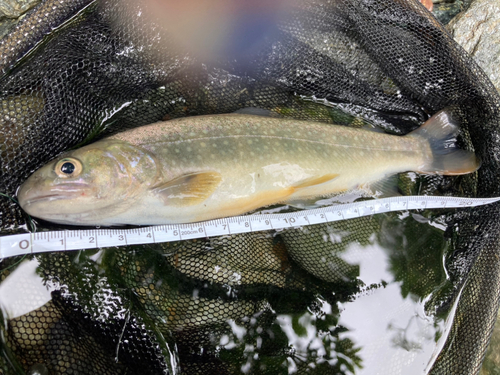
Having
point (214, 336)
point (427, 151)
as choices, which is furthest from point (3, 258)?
point (427, 151)

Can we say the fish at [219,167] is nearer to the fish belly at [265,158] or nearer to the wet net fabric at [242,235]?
the fish belly at [265,158]

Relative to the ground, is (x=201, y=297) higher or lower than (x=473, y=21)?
lower

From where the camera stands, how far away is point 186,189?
2812 millimetres

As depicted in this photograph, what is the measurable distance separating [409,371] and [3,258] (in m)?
3.58

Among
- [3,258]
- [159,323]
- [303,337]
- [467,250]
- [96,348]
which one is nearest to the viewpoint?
[3,258]

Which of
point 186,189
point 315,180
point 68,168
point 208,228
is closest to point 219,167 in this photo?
point 186,189

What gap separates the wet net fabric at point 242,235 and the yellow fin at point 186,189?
0.47 metres

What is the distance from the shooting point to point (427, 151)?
→ 3449 mm

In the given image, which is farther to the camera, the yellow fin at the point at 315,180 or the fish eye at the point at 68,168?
the yellow fin at the point at 315,180

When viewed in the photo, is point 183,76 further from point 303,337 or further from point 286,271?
point 303,337

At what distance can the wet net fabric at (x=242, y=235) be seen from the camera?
105 inches

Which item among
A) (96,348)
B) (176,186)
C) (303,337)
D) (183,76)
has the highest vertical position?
(183,76)

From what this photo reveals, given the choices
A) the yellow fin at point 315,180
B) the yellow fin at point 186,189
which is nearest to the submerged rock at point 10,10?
the yellow fin at point 186,189

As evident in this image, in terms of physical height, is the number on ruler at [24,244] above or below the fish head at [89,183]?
below
